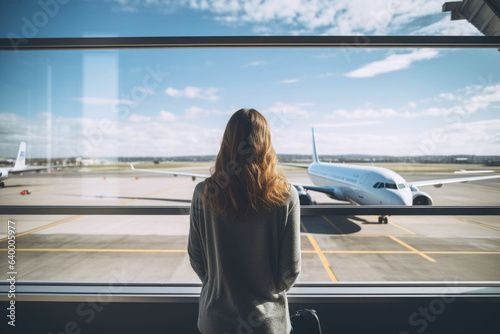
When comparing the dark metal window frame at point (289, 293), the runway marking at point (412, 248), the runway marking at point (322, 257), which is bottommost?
the runway marking at point (412, 248)

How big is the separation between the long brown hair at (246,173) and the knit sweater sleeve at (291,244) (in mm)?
76

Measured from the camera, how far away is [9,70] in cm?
253

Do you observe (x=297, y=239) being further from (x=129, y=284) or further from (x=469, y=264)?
(x=469, y=264)

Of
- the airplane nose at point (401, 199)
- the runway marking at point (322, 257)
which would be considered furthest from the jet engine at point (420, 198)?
the runway marking at point (322, 257)

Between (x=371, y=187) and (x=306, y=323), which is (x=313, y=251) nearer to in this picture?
(x=371, y=187)

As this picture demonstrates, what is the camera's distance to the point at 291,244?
43.2 inches

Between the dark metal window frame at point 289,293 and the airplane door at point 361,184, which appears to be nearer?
the dark metal window frame at point 289,293

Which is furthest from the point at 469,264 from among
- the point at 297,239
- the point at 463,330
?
the point at 297,239

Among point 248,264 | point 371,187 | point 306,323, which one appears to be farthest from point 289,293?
point 371,187

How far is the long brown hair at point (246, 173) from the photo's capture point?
1037 millimetres

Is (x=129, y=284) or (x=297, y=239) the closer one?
(x=297, y=239)

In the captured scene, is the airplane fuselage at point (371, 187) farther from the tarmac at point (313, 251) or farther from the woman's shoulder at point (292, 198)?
the woman's shoulder at point (292, 198)

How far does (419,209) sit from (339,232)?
8.02m

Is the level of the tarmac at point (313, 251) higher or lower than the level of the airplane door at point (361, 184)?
lower
